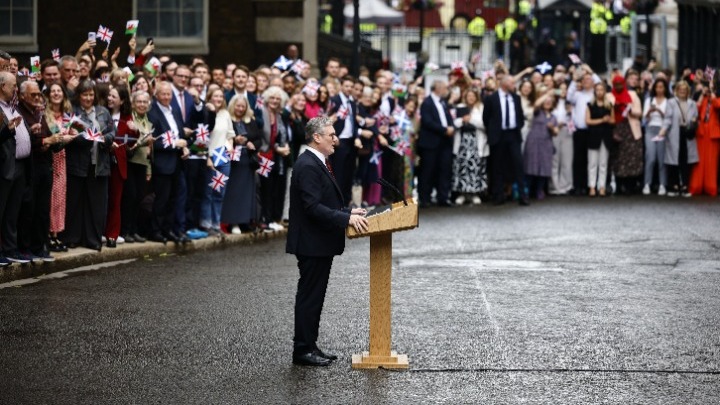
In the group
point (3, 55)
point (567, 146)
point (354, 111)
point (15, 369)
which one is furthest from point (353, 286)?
point (567, 146)

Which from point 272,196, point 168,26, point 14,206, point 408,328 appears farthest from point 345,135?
point 408,328

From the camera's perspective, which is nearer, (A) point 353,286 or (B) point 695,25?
A: (A) point 353,286

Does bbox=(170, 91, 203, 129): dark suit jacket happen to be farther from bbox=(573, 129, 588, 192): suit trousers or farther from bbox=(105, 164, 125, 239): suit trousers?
bbox=(573, 129, 588, 192): suit trousers

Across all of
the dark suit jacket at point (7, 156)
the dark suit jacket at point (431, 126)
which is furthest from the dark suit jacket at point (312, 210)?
the dark suit jacket at point (431, 126)

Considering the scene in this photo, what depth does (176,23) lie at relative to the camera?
30672 mm

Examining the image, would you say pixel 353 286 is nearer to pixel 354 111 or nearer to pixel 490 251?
pixel 490 251

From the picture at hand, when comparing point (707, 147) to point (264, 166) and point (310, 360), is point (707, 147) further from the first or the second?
point (310, 360)

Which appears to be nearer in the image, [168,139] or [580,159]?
[168,139]

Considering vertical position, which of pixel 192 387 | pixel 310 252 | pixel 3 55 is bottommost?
pixel 192 387

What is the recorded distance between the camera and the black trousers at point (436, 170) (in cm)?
2625

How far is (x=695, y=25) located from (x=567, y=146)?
15.0 meters

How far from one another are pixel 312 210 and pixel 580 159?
17.1 meters

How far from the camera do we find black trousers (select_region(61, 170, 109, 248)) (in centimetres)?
1745

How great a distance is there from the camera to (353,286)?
51.4ft
